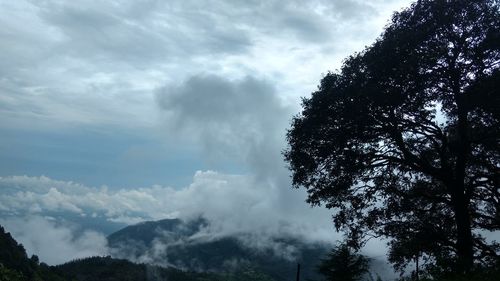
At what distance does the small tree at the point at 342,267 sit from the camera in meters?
44.8

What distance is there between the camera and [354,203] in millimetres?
22688

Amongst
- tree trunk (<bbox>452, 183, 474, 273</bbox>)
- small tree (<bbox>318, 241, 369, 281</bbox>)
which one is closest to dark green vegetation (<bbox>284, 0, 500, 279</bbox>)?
tree trunk (<bbox>452, 183, 474, 273</bbox>)

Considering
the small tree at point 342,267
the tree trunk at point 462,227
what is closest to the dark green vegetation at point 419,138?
the tree trunk at point 462,227

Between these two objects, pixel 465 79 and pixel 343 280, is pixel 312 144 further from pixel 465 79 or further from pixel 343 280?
pixel 343 280

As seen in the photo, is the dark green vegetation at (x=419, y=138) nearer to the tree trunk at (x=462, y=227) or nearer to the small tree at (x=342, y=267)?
the tree trunk at (x=462, y=227)

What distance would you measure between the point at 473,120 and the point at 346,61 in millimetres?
6251

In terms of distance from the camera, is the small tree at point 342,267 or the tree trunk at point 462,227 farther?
the small tree at point 342,267

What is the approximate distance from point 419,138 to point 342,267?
26.9 metres

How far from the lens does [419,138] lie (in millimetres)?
21875

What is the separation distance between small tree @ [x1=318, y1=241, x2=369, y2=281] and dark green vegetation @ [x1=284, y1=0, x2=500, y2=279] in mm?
22546

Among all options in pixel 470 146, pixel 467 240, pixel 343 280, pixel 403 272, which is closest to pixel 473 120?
pixel 470 146

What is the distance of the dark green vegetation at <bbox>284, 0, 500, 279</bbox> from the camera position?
63.7ft

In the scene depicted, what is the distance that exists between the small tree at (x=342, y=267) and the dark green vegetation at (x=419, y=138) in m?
22.5

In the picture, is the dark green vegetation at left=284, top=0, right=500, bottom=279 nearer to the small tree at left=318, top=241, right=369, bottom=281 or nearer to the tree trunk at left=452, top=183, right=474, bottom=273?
Result: the tree trunk at left=452, top=183, right=474, bottom=273
